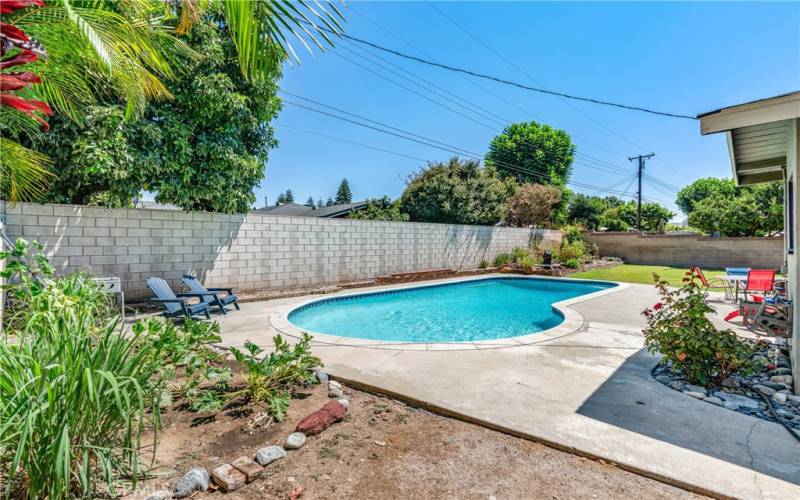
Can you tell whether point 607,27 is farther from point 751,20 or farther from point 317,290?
point 317,290

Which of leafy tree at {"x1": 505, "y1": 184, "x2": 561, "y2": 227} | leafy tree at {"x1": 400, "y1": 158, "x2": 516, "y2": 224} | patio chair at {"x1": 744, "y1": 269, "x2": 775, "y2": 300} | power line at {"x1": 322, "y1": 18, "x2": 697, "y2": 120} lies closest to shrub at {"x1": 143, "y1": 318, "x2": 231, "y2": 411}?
power line at {"x1": 322, "y1": 18, "x2": 697, "y2": 120}

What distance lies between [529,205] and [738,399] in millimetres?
16995

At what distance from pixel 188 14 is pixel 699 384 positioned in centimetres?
593

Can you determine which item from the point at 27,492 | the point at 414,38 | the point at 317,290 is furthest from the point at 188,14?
the point at 414,38

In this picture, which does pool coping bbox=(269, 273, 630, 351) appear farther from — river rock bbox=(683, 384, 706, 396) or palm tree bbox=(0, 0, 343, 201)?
palm tree bbox=(0, 0, 343, 201)

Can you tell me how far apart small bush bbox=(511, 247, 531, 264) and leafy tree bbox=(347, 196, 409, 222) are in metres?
5.48

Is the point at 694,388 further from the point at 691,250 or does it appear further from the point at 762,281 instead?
the point at 691,250

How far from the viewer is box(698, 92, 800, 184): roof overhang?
3.17 metres

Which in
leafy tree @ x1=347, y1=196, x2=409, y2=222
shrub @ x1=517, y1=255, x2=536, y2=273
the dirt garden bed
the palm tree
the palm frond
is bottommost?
the dirt garden bed

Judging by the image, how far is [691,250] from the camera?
703 inches

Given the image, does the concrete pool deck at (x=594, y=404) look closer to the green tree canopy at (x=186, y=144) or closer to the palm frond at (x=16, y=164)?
the palm frond at (x=16, y=164)

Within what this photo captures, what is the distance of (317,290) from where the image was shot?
31.7 ft

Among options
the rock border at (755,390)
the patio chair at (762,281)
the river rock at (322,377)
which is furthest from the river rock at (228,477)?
the patio chair at (762,281)

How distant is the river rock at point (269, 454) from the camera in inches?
90.4
